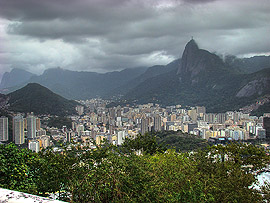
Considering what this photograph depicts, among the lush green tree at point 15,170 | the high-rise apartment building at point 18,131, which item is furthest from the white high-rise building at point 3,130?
the lush green tree at point 15,170

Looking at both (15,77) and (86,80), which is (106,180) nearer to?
(15,77)

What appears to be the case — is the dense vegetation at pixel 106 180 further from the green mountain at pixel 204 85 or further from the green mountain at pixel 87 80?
the green mountain at pixel 87 80

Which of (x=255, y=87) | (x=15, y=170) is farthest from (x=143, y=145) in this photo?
(x=255, y=87)

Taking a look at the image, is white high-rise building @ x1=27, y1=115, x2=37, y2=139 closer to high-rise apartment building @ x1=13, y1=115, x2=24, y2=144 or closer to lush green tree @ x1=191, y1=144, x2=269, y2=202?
high-rise apartment building @ x1=13, y1=115, x2=24, y2=144

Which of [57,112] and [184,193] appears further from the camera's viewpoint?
[57,112]

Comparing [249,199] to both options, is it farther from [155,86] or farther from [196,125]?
[155,86]

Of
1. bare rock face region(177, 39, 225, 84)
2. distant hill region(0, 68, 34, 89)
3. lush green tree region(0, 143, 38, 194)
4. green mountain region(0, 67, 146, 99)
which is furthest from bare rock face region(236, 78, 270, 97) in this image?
distant hill region(0, 68, 34, 89)

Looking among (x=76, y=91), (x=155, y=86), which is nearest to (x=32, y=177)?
(x=155, y=86)
